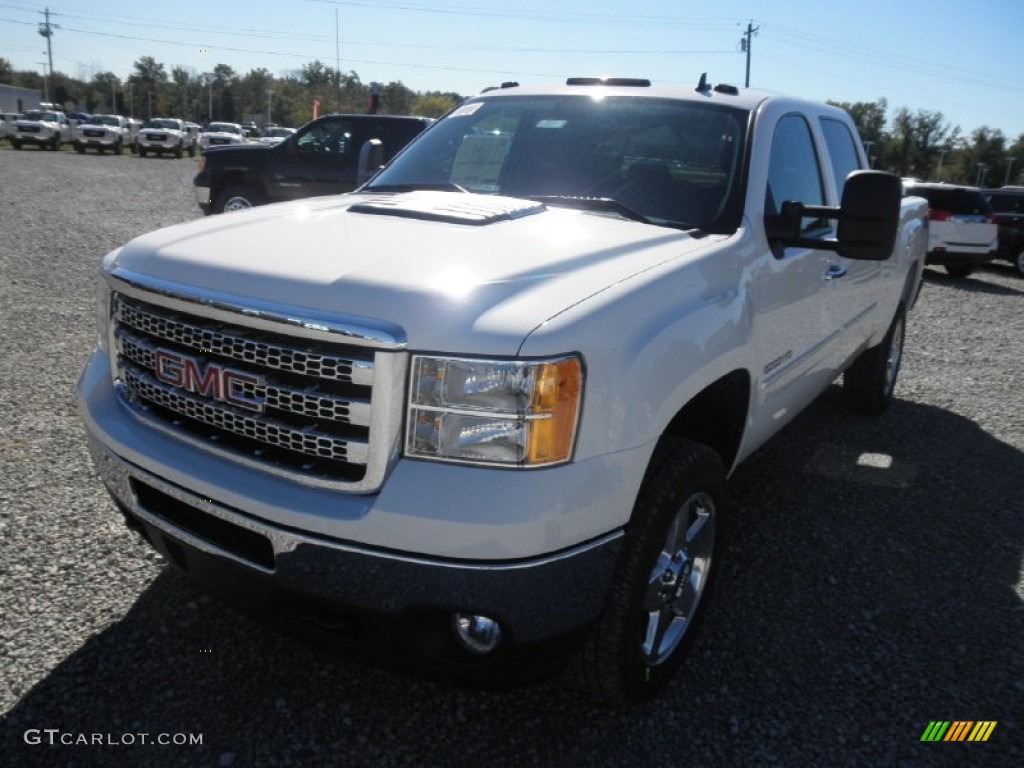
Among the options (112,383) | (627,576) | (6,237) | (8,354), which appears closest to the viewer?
(627,576)

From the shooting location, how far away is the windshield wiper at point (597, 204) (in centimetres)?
304

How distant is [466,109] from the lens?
13.2ft

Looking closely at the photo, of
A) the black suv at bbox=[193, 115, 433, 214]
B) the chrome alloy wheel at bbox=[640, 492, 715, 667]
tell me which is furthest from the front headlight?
the black suv at bbox=[193, 115, 433, 214]

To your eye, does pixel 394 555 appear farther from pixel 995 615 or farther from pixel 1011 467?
pixel 1011 467

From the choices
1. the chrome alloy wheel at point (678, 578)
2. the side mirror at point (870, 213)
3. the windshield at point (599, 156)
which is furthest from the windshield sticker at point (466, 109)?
the chrome alloy wheel at point (678, 578)

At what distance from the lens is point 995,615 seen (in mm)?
3211

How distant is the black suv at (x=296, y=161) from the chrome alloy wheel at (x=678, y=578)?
31.5ft

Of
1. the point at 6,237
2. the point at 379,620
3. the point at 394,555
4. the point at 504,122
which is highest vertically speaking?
the point at 504,122

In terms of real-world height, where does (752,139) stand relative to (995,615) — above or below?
above

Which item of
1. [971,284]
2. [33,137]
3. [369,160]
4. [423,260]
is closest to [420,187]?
[369,160]

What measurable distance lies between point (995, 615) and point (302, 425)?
271cm

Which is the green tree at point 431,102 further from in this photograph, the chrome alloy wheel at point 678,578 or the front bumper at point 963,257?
the chrome alloy wheel at point 678,578

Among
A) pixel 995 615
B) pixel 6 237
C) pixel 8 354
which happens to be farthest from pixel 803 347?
pixel 6 237

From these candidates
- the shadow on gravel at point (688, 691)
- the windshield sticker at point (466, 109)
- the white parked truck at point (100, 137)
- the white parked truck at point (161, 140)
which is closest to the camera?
the shadow on gravel at point (688, 691)
